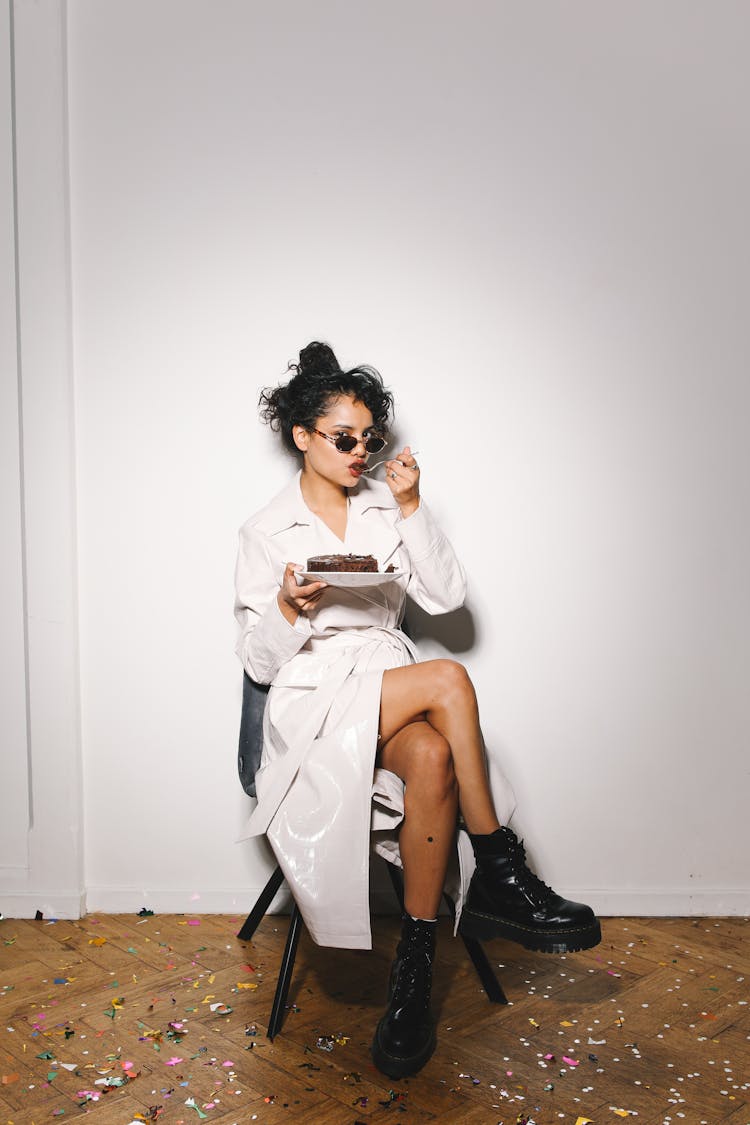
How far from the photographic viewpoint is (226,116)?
2564 millimetres

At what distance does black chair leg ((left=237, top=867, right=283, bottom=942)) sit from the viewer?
7.79ft

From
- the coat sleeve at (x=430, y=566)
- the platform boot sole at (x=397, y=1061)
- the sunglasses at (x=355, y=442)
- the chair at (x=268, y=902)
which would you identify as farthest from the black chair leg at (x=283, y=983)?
the sunglasses at (x=355, y=442)

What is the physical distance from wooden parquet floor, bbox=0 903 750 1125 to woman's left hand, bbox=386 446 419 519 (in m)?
1.09

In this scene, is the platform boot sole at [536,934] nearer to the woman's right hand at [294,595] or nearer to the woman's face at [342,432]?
the woman's right hand at [294,595]

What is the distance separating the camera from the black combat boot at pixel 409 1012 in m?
1.81

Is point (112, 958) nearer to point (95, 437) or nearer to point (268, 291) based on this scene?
point (95, 437)

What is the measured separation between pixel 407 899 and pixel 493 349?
141cm

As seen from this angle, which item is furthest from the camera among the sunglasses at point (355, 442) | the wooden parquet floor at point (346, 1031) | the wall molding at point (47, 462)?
the wall molding at point (47, 462)

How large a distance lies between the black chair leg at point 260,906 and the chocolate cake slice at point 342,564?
79 cm

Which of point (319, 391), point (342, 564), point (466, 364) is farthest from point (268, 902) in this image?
point (466, 364)

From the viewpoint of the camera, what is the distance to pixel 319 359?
2.41 metres

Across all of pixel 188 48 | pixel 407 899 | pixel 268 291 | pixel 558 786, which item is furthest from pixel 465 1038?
pixel 188 48

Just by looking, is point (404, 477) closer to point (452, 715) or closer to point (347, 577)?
point (347, 577)

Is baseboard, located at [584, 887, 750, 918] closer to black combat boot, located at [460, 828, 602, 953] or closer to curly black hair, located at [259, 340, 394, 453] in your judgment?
black combat boot, located at [460, 828, 602, 953]
